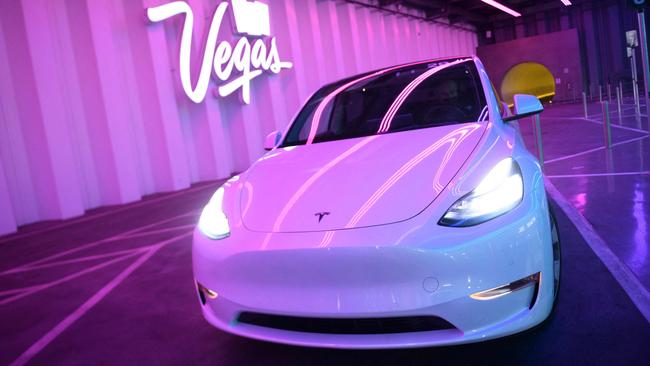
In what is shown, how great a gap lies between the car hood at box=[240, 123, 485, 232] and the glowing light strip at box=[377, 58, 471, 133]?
0.74 ft

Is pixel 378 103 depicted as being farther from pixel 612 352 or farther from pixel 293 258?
pixel 612 352

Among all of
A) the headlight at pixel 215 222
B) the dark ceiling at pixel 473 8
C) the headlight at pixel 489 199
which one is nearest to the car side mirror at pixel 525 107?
the headlight at pixel 489 199

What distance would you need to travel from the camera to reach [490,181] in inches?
87.7

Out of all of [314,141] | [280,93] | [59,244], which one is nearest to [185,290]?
[314,141]

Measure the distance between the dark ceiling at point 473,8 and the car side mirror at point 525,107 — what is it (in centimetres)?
1960

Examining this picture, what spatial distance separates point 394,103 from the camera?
11.3 ft

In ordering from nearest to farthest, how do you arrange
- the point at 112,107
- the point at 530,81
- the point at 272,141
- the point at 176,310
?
1. the point at 176,310
2. the point at 272,141
3. the point at 112,107
4. the point at 530,81

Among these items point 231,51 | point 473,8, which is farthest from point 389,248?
point 473,8

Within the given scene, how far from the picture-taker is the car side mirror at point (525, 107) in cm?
310

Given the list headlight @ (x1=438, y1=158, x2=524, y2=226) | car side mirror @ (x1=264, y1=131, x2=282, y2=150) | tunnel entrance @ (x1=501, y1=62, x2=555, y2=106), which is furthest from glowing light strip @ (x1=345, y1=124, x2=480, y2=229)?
tunnel entrance @ (x1=501, y1=62, x2=555, y2=106)

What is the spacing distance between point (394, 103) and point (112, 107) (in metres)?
8.09

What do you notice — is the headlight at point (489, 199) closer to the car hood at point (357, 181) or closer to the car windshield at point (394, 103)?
the car hood at point (357, 181)

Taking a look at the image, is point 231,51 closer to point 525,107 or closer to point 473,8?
point 525,107

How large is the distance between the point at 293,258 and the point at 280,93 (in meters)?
13.6
